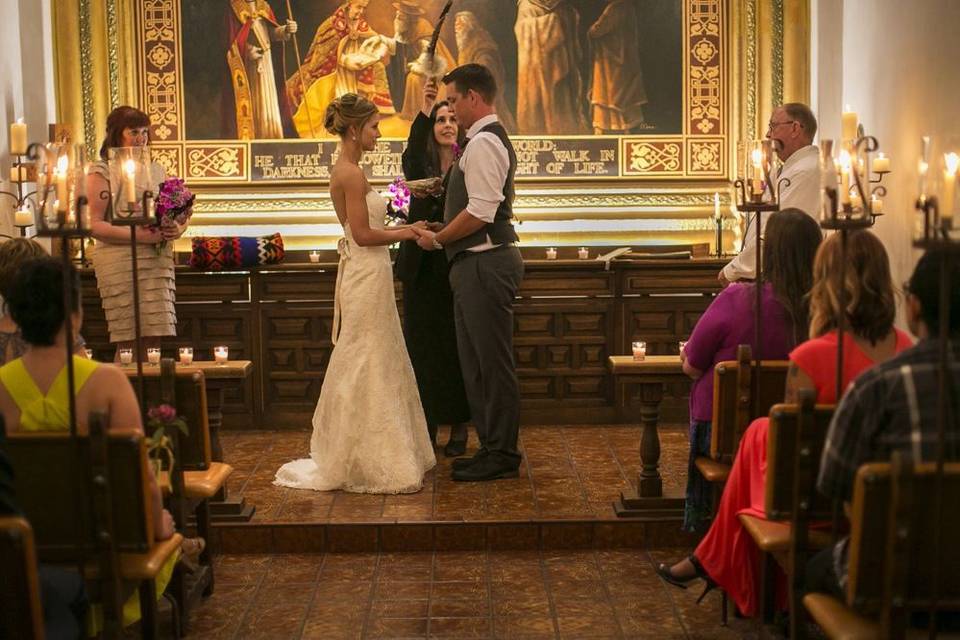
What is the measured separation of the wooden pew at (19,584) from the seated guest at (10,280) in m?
1.59

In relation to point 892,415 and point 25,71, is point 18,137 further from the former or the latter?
point 892,415

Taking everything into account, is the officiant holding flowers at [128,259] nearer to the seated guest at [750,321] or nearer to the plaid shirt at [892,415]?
the seated guest at [750,321]

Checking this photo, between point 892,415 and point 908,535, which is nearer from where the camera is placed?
point 908,535

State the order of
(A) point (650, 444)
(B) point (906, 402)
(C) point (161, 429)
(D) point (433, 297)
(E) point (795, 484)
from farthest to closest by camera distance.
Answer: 1. (D) point (433, 297)
2. (A) point (650, 444)
3. (C) point (161, 429)
4. (E) point (795, 484)
5. (B) point (906, 402)

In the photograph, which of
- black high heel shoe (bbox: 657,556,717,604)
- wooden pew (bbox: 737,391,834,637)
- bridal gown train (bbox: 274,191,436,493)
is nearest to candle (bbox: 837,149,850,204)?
wooden pew (bbox: 737,391,834,637)

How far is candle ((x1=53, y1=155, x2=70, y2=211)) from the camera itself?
358 cm

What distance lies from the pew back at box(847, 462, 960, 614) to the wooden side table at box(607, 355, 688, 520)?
9.37 ft

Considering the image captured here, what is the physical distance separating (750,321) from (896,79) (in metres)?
3.24

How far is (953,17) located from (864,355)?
330cm

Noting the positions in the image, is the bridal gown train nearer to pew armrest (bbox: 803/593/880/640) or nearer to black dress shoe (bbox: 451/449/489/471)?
black dress shoe (bbox: 451/449/489/471)

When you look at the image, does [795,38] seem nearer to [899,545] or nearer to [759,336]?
[759,336]

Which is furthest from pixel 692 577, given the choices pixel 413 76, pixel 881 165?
pixel 413 76

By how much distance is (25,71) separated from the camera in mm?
9070

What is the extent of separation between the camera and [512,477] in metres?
6.77
